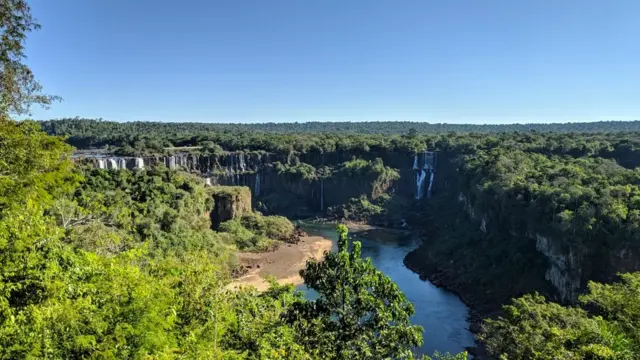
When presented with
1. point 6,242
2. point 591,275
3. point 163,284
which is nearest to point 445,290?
point 591,275

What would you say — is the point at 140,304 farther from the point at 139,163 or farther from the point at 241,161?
the point at 241,161

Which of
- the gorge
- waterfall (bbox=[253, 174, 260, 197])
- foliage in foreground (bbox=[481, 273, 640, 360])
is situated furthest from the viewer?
waterfall (bbox=[253, 174, 260, 197])

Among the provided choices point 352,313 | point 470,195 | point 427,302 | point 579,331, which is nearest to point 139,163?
point 427,302

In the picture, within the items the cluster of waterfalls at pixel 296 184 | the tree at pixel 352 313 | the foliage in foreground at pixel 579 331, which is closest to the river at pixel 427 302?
the foliage in foreground at pixel 579 331

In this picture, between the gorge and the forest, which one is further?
the gorge

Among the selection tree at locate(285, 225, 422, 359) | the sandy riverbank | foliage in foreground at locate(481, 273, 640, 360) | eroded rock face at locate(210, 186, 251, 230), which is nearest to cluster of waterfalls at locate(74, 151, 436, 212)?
eroded rock face at locate(210, 186, 251, 230)

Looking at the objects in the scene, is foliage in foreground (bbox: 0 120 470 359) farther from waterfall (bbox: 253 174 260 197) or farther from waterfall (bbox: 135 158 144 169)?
waterfall (bbox: 253 174 260 197)

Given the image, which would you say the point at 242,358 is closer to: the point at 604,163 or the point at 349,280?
the point at 349,280
